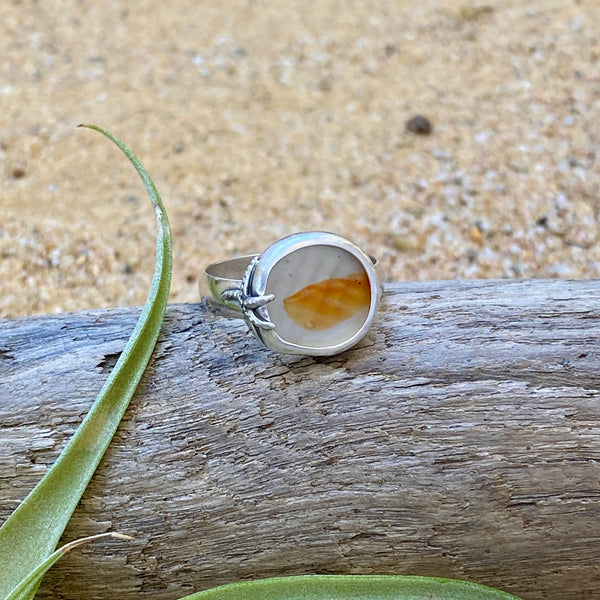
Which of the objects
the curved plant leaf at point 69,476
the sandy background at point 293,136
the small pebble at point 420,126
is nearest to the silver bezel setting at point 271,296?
the curved plant leaf at point 69,476

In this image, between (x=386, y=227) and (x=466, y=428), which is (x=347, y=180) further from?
(x=466, y=428)

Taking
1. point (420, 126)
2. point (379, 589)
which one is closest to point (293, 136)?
point (420, 126)

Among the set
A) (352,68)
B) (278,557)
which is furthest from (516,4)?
(278,557)

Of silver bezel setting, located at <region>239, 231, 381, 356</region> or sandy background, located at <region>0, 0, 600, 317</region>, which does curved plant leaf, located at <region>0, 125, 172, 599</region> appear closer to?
silver bezel setting, located at <region>239, 231, 381, 356</region>

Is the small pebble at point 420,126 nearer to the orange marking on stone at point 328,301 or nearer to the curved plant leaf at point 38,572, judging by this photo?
the orange marking on stone at point 328,301

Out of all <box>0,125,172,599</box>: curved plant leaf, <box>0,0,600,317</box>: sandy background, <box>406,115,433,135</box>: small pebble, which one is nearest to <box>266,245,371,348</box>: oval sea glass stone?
<box>0,125,172,599</box>: curved plant leaf

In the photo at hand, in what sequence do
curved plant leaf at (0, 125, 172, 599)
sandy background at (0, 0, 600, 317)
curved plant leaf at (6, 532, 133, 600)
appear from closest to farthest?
curved plant leaf at (6, 532, 133, 600) < curved plant leaf at (0, 125, 172, 599) < sandy background at (0, 0, 600, 317)

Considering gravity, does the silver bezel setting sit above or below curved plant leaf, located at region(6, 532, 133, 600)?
above
